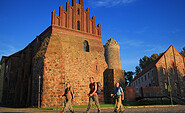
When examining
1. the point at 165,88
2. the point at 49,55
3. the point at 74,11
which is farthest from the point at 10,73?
the point at 165,88

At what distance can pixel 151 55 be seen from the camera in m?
47.5

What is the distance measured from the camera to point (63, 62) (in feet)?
64.3

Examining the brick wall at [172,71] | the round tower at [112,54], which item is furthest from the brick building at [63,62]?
the round tower at [112,54]

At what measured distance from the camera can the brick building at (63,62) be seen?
18.2m

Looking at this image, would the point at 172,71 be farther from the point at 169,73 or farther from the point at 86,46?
the point at 86,46

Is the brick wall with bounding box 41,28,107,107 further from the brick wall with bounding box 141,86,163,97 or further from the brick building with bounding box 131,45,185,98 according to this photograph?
the brick building with bounding box 131,45,185,98

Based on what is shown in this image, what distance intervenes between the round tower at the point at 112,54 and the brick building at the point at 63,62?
1537 cm

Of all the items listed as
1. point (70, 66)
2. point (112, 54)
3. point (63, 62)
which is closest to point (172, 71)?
point (112, 54)

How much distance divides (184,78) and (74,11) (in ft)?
80.9

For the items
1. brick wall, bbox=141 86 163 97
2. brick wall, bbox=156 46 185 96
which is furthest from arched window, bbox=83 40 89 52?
brick wall, bbox=156 46 185 96

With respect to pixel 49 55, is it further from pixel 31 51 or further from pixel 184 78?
pixel 184 78

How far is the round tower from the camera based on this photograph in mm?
38844

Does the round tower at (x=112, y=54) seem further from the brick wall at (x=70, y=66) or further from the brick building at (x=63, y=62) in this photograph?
the brick wall at (x=70, y=66)

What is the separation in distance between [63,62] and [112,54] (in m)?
22.1
